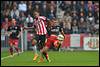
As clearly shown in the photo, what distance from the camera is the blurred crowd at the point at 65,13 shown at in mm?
30844

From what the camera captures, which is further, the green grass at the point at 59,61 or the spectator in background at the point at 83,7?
the spectator in background at the point at 83,7

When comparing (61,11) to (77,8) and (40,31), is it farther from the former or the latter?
(40,31)

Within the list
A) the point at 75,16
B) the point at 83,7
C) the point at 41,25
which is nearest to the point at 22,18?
the point at 75,16

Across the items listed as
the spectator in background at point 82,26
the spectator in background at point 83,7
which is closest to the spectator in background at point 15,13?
the spectator in background at point 82,26

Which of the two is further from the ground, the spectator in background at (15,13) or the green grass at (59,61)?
the spectator in background at (15,13)

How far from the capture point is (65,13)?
32281 mm

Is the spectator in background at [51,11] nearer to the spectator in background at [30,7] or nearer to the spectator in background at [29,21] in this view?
the spectator in background at [30,7]

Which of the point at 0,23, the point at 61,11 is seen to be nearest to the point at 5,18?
the point at 0,23

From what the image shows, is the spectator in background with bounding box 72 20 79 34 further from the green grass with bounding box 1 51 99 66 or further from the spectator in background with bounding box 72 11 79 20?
the green grass with bounding box 1 51 99 66

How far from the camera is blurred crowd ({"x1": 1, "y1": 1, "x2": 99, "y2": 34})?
101 feet

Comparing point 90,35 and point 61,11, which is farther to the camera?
point 61,11

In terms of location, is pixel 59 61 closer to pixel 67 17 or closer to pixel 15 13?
pixel 67 17

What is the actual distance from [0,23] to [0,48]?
11.4 ft

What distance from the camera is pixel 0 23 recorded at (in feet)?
102
